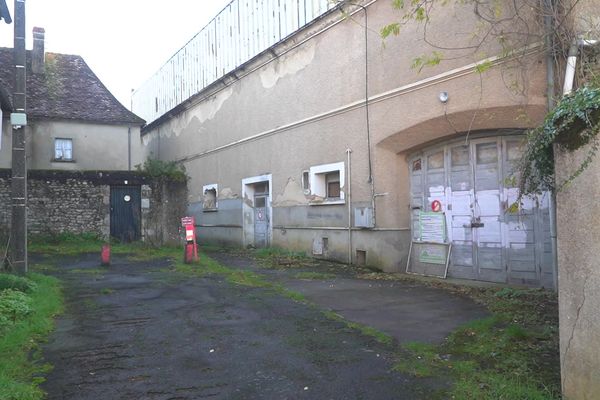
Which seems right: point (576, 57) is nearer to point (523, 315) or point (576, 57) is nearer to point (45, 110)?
point (523, 315)

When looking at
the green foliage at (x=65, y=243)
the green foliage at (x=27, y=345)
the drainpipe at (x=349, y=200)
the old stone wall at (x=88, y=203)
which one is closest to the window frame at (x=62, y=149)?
the old stone wall at (x=88, y=203)

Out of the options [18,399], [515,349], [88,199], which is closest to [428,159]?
[515,349]

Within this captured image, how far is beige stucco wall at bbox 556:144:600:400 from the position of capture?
3.39 meters

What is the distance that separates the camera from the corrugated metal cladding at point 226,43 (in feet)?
45.6

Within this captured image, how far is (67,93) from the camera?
22.7m

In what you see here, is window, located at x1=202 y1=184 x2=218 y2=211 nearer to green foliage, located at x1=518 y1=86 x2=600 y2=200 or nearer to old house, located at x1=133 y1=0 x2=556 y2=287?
old house, located at x1=133 y1=0 x2=556 y2=287

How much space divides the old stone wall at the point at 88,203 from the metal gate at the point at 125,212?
0.23m

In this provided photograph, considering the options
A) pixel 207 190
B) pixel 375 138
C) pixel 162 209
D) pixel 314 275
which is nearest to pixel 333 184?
pixel 375 138

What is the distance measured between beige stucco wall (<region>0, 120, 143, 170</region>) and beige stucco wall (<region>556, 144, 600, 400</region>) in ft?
69.7

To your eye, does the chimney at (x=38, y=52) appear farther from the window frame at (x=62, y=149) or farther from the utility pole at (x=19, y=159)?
the utility pole at (x=19, y=159)

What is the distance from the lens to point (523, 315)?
652 centimetres

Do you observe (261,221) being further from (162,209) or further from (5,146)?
(5,146)

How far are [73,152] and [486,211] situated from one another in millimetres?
18544

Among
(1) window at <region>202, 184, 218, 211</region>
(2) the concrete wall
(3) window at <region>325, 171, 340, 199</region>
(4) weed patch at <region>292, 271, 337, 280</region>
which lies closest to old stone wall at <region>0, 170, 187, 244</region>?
(1) window at <region>202, 184, 218, 211</region>
